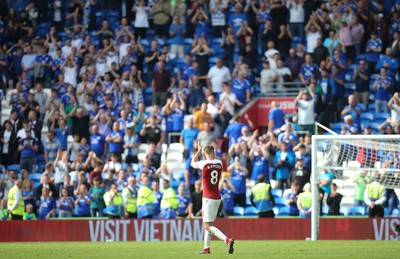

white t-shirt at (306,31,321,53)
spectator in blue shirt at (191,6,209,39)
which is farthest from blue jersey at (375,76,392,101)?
spectator in blue shirt at (191,6,209,39)

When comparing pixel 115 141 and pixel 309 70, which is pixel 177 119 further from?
pixel 309 70

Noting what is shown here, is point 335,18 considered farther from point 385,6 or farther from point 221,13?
point 221,13

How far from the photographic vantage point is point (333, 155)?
24953 mm

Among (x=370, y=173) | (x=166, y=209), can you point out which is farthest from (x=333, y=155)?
(x=166, y=209)

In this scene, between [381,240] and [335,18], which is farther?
[335,18]

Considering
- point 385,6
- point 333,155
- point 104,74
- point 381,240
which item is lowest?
point 381,240

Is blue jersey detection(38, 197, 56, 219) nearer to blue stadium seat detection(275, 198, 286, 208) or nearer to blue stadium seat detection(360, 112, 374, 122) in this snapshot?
blue stadium seat detection(275, 198, 286, 208)

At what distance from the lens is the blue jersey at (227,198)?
27.2 meters

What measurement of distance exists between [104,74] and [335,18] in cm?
752

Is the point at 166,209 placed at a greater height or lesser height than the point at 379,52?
Answer: lesser

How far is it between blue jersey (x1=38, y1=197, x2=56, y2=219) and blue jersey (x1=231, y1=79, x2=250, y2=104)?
6.55m

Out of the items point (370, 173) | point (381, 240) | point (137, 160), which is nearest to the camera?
point (381, 240)

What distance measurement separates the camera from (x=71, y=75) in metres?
33.3

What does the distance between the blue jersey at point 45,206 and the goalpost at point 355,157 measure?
763 cm
